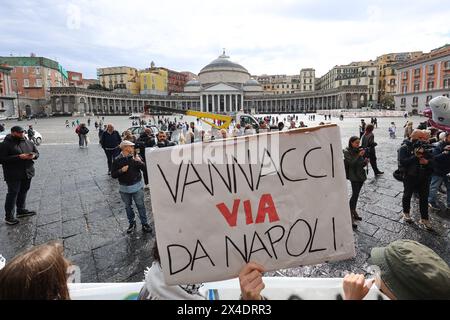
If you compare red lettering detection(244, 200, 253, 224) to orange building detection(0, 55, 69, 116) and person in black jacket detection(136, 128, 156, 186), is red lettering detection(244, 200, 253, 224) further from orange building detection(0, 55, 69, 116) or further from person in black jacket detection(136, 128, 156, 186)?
orange building detection(0, 55, 69, 116)

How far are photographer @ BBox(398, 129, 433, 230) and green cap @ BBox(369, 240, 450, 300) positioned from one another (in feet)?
10.9

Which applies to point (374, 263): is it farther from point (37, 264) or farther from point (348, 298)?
point (37, 264)

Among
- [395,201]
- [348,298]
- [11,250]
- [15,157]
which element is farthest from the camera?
[395,201]

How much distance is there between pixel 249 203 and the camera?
1.37m

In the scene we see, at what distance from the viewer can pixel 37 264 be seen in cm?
107

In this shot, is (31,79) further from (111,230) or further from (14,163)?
(111,230)

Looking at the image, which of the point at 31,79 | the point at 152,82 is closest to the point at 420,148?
the point at 31,79

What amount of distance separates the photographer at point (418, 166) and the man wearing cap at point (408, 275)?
329cm

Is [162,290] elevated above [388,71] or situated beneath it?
situated beneath

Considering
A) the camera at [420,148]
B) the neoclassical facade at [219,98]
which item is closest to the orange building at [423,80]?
the neoclassical facade at [219,98]

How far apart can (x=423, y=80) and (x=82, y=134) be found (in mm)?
53068

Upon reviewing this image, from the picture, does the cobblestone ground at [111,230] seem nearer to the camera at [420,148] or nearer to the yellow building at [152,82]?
the camera at [420,148]
